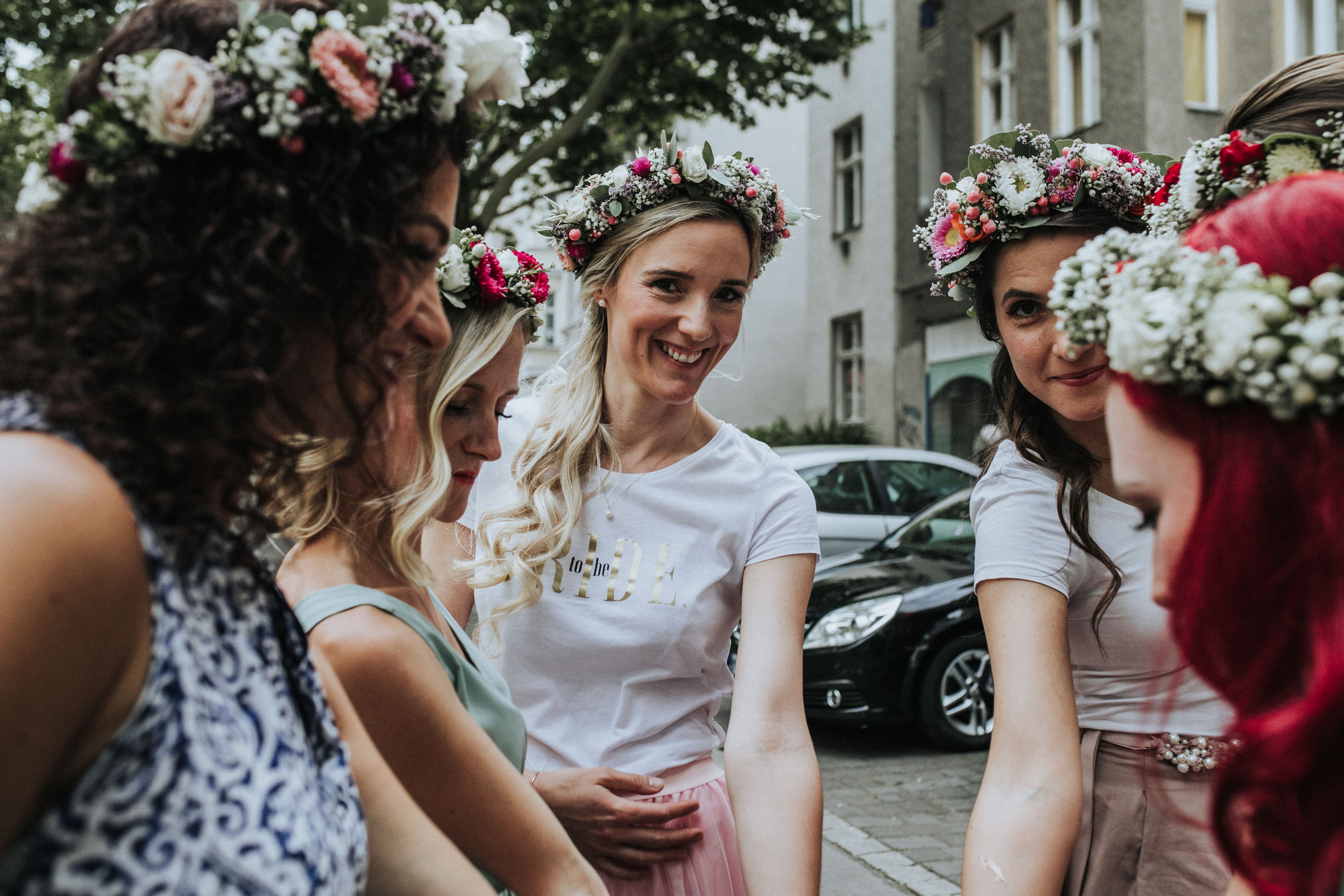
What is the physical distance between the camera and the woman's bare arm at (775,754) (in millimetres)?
2037

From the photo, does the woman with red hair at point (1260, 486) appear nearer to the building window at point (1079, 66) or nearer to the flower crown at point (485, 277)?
the flower crown at point (485, 277)

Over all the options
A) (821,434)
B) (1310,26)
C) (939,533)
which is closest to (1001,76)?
(1310,26)

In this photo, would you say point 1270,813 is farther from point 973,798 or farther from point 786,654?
point 973,798

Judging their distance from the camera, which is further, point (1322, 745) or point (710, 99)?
point (710, 99)

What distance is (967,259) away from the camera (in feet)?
8.00

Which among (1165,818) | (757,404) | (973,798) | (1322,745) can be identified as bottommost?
(973,798)

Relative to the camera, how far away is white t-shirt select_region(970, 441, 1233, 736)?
207 cm

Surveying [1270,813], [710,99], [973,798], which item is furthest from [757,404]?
[1270,813]

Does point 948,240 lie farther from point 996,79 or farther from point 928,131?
point 928,131

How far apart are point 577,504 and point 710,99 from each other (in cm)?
1151

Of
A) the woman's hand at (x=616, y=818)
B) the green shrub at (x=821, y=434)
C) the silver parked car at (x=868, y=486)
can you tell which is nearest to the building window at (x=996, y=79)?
the green shrub at (x=821, y=434)

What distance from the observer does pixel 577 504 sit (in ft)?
8.34

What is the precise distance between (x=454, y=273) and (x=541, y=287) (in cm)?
26

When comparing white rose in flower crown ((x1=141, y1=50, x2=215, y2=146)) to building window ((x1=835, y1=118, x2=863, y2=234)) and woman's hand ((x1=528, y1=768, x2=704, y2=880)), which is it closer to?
woman's hand ((x1=528, y1=768, x2=704, y2=880))
